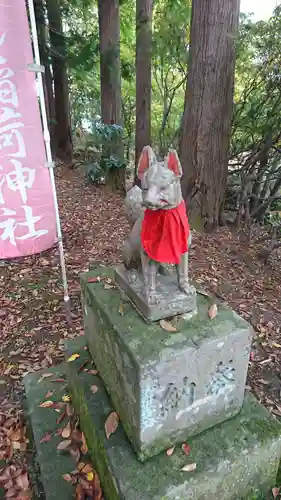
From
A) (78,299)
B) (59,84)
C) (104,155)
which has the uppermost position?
(59,84)

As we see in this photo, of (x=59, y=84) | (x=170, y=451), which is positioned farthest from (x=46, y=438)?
(x=59, y=84)

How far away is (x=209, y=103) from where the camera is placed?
488 cm

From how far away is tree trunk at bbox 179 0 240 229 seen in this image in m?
4.67

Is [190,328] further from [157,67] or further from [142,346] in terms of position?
[157,67]

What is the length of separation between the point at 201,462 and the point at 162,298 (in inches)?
36.7

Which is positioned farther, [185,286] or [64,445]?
[64,445]

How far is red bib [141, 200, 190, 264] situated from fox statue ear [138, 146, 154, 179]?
0.22 meters

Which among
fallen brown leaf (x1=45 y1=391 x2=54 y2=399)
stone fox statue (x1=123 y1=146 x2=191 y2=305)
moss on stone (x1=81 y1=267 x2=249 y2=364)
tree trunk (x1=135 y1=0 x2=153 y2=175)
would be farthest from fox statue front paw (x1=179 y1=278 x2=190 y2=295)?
tree trunk (x1=135 y1=0 x2=153 y2=175)

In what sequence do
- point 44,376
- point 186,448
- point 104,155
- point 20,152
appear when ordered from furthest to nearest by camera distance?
point 104,155 → point 20,152 → point 44,376 → point 186,448

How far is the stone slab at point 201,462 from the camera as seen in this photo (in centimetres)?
186

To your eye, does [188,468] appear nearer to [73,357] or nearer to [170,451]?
[170,451]

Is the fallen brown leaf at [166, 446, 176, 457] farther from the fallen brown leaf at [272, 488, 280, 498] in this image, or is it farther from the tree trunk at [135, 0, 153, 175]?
the tree trunk at [135, 0, 153, 175]

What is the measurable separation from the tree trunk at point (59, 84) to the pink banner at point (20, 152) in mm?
5854

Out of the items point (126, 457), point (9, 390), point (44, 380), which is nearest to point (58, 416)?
point (44, 380)
